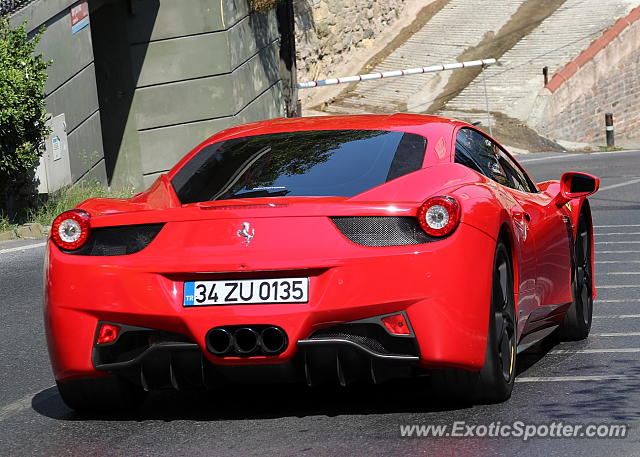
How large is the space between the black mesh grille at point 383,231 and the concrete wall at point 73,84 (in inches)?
533

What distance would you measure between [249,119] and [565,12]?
17834 millimetres

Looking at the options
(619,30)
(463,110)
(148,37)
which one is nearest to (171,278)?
(148,37)

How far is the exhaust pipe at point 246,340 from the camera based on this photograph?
215 inches

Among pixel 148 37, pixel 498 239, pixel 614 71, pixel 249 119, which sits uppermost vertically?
pixel 498 239

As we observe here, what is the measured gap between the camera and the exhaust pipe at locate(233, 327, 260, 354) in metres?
5.45

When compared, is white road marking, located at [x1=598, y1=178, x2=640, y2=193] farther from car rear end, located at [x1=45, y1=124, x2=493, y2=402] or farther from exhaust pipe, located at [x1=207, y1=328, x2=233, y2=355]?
exhaust pipe, located at [x1=207, y1=328, x2=233, y2=355]

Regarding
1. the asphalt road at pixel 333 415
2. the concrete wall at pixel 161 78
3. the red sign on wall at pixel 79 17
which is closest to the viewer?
the asphalt road at pixel 333 415

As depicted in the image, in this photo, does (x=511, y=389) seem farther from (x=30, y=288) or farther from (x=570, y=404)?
(x=30, y=288)

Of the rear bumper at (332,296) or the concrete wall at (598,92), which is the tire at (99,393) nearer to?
the rear bumper at (332,296)

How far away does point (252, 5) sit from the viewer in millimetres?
25672

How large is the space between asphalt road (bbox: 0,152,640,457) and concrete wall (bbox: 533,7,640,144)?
28.5 metres

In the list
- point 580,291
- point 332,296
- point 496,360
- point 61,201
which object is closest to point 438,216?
point 332,296

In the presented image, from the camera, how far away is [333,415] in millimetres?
5859

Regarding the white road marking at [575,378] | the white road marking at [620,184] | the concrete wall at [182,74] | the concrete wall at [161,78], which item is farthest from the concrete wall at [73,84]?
the white road marking at [575,378]
